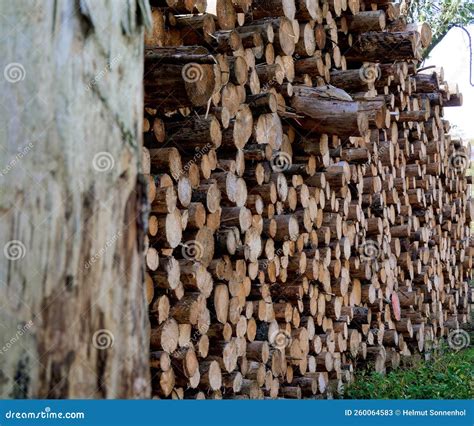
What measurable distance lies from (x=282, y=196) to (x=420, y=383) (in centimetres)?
216

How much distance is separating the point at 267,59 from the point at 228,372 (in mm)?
1721

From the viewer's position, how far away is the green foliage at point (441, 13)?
476 inches

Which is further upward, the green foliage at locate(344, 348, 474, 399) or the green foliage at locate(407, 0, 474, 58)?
the green foliage at locate(407, 0, 474, 58)

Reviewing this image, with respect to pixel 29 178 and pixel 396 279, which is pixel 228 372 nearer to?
pixel 29 178

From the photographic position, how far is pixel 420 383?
5.70m

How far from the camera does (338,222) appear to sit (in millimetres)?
5289

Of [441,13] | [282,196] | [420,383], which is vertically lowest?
[420,383]

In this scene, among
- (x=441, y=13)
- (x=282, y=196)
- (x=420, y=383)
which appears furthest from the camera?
(x=441, y=13)

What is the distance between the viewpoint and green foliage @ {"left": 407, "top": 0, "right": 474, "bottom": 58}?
39.7 ft

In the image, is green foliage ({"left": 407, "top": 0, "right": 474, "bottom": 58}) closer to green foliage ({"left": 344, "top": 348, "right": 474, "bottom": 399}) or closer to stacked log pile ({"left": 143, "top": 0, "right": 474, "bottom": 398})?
stacked log pile ({"left": 143, "top": 0, "right": 474, "bottom": 398})

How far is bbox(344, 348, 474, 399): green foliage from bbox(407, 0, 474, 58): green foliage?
7.13 metres

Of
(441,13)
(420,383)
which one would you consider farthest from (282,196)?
(441,13)

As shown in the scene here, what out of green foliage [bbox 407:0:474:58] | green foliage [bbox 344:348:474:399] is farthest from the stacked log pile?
green foliage [bbox 407:0:474:58]

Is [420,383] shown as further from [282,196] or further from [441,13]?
[441,13]
